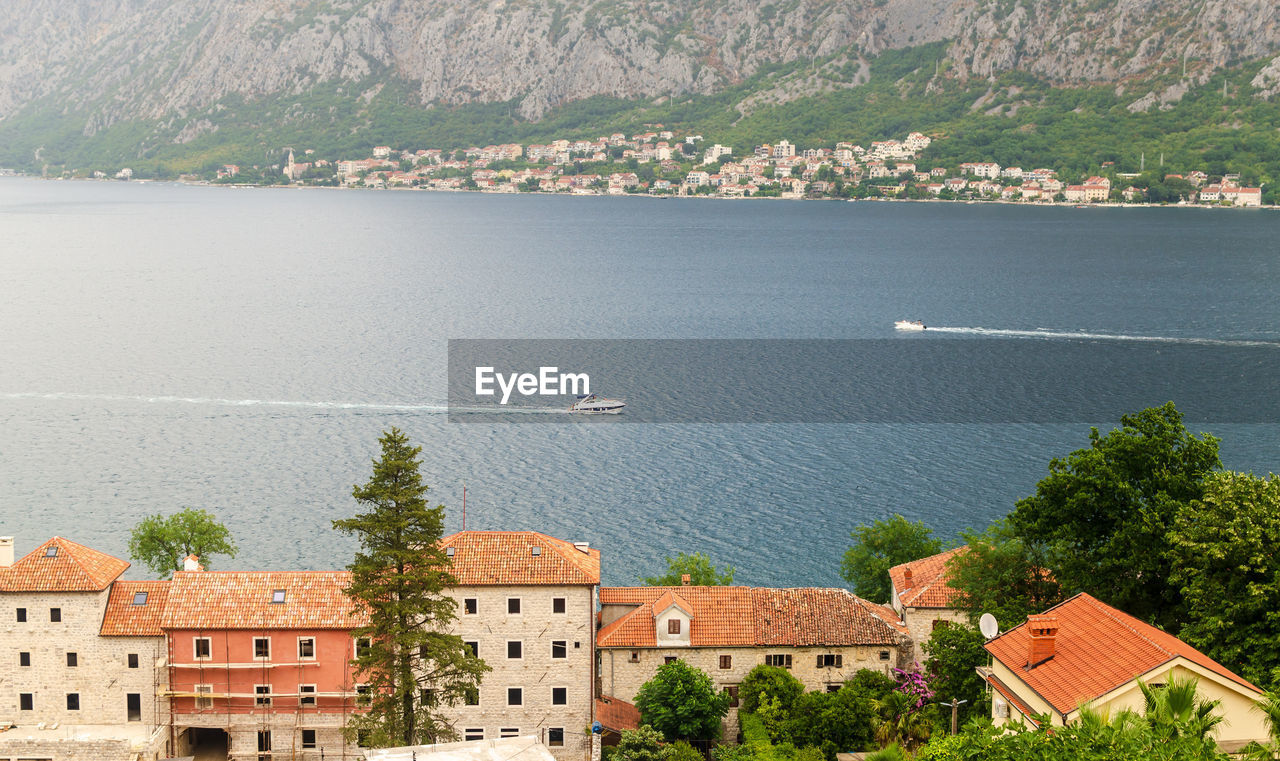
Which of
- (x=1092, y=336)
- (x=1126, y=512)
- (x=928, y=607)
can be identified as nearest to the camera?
(x=1126, y=512)

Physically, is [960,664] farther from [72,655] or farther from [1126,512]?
[72,655]

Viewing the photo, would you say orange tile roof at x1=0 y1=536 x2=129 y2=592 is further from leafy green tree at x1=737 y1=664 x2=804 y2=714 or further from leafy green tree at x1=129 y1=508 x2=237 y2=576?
leafy green tree at x1=737 y1=664 x2=804 y2=714

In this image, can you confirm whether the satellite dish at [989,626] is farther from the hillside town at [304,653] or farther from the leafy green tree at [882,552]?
the leafy green tree at [882,552]

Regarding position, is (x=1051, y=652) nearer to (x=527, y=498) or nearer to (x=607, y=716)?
(x=607, y=716)

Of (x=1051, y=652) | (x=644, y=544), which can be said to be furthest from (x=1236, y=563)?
(x=644, y=544)

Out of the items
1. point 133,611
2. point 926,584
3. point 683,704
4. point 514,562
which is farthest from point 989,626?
point 133,611

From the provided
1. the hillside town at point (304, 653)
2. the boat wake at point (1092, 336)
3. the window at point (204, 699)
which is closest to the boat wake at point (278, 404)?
the boat wake at point (1092, 336)
